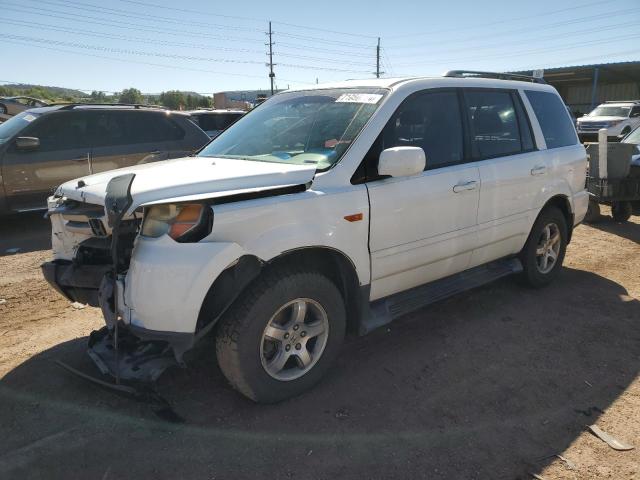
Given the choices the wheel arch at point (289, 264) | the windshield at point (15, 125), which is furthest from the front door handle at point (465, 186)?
the windshield at point (15, 125)

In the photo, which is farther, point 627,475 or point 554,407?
point 554,407

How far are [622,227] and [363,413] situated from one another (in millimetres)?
6584

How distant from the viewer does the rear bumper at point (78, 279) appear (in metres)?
2.90

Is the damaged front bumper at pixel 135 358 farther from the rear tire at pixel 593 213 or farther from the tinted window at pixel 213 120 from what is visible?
the tinted window at pixel 213 120

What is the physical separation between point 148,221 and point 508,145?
10.1ft

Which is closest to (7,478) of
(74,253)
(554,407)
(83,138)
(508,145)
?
(74,253)

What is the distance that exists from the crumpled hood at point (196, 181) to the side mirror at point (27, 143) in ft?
14.6

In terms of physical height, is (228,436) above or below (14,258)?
below

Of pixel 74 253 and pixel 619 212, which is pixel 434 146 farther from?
pixel 619 212

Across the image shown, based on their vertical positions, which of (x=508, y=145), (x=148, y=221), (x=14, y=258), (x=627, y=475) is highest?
(x=508, y=145)

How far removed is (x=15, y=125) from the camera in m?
7.20

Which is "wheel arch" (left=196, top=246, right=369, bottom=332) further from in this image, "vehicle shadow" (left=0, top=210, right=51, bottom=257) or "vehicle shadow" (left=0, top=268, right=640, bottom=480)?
"vehicle shadow" (left=0, top=210, right=51, bottom=257)

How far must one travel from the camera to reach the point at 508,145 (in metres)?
4.21

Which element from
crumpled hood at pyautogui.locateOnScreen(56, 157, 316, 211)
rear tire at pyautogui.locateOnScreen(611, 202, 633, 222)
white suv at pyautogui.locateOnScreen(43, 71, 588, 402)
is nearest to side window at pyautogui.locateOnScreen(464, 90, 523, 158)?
white suv at pyautogui.locateOnScreen(43, 71, 588, 402)
